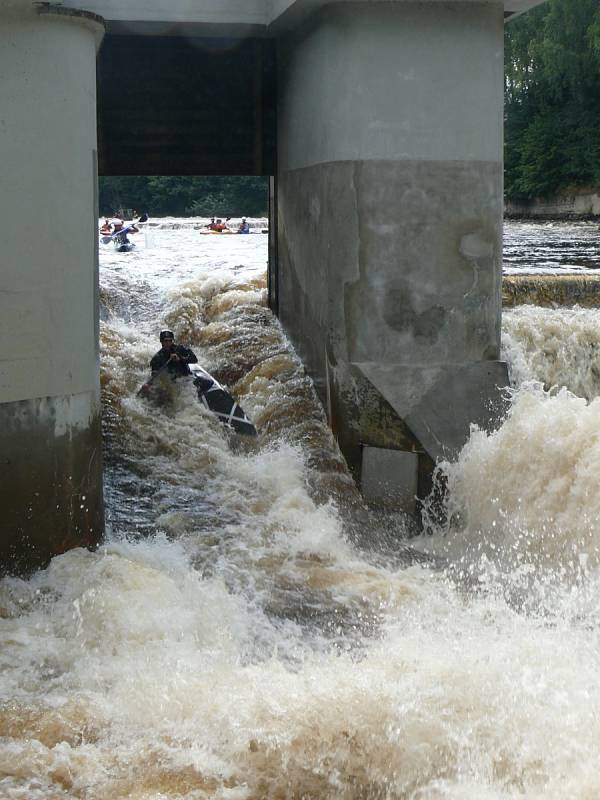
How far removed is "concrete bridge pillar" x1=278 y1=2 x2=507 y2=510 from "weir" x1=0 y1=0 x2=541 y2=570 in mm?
15

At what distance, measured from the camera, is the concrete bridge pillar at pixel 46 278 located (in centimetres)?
689

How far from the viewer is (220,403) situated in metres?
10.1

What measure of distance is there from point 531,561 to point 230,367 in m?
4.17

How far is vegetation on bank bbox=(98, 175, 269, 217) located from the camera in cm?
5147

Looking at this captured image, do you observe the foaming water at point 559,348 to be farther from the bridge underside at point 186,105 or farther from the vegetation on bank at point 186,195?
the vegetation on bank at point 186,195

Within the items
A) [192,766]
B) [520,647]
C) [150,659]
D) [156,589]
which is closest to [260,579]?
[156,589]

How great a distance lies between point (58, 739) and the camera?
520 centimetres

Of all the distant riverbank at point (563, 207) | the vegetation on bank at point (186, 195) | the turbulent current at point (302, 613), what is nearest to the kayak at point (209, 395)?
the turbulent current at point (302, 613)

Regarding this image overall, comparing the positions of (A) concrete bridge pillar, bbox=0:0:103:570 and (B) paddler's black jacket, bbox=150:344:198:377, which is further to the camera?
(B) paddler's black jacket, bbox=150:344:198:377

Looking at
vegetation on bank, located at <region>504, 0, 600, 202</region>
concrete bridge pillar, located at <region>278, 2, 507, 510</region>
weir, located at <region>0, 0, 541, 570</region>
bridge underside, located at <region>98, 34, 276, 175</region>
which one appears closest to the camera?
weir, located at <region>0, 0, 541, 570</region>

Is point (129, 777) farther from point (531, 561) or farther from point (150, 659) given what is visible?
point (531, 561)

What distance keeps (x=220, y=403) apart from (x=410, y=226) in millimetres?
2356

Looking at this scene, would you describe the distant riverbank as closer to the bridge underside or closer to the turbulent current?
the bridge underside

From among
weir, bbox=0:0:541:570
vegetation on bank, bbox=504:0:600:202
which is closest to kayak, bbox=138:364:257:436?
weir, bbox=0:0:541:570
